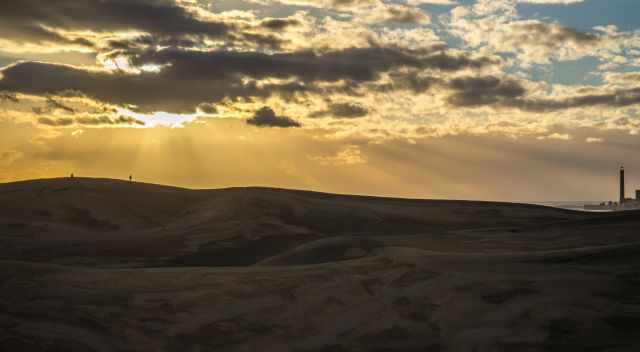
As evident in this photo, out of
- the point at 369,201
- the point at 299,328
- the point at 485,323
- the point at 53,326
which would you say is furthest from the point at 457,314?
the point at 369,201

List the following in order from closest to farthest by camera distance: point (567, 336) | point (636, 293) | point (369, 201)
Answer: point (567, 336) < point (636, 293) < point (369, 201)

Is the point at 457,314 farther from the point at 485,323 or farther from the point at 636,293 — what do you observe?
the point at 636,293

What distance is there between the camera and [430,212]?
43.3 feet

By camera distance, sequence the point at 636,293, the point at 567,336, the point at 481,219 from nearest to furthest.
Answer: the point at 567,336 < the point at 636,293 < the point at 481,219

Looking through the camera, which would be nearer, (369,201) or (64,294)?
(64,294)

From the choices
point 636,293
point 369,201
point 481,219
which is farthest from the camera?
point 369,201

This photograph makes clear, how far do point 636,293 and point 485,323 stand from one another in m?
1.10

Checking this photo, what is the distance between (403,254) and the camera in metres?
5.23

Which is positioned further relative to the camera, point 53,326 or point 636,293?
point 636,293

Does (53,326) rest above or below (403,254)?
below

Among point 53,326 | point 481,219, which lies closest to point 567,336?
point 53,326

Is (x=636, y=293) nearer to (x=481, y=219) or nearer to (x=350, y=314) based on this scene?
(x=350, y=314)

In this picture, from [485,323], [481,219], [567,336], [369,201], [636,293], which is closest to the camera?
[567,336]

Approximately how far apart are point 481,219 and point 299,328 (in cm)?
952
